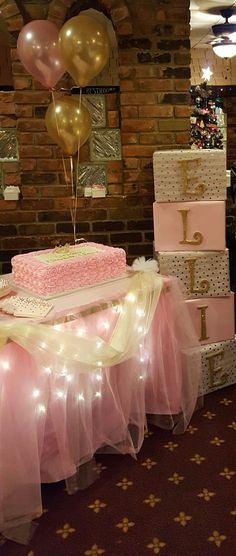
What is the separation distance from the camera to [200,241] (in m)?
2.64

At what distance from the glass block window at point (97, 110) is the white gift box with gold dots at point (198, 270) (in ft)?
3.00

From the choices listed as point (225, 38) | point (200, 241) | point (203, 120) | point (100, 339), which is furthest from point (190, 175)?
point (203, 120)

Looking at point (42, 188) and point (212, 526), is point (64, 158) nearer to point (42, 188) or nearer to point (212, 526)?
point (42, 188)

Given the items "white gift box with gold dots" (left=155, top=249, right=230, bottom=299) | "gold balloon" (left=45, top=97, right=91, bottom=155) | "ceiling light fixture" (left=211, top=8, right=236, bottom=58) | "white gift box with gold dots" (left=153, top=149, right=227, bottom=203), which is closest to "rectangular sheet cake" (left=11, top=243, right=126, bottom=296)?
"white gift box with gold dots" (left=155, top=249, right=230, bottom=299)

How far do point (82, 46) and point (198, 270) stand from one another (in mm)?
1177

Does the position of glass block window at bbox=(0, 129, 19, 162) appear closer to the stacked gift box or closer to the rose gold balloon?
the rose gold balloon

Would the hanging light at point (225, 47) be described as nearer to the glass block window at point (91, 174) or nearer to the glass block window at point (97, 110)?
the glass block window at point (97, 110)

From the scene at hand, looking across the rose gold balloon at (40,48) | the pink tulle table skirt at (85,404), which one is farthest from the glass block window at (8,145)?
the pink tulle table skirt at (85,404)

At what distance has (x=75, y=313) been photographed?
2.04 meters

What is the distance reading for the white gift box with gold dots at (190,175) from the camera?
2.54 meters

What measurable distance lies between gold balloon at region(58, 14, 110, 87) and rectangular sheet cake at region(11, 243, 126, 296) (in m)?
0.78

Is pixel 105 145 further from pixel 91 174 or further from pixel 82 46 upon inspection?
pixel 82 46

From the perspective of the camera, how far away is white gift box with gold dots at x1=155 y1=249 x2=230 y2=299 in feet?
8.69

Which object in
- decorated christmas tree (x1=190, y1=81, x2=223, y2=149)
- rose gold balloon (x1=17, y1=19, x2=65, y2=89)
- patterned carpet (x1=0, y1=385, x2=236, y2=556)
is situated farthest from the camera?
decorated christmas tree (x1=190, y1=81, x2=223, y2=149)
